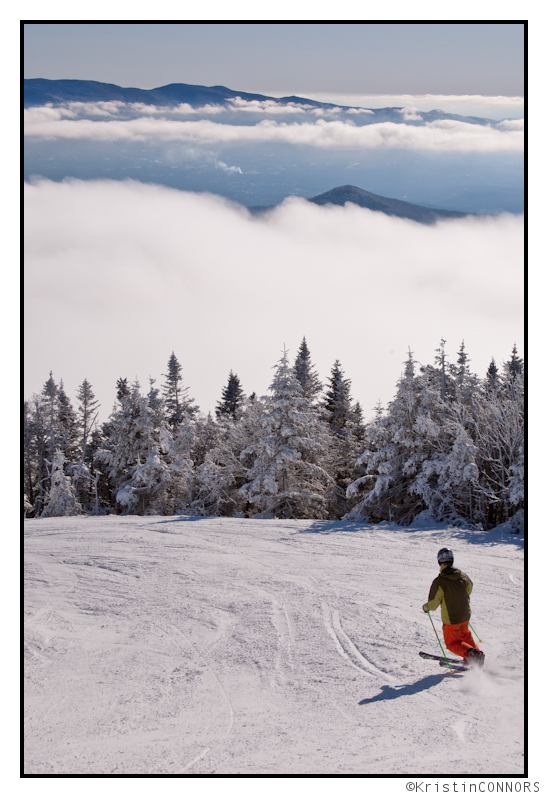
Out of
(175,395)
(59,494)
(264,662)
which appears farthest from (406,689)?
(175,395)

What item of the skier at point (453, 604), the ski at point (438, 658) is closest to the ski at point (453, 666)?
the ski at point (438, 658)

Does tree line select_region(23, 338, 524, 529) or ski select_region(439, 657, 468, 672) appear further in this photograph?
tree line select_region(23, 338, 524, 529)

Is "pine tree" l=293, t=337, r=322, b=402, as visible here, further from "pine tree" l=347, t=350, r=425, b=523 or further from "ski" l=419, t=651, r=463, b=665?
"ski" l=419, t=651, r=463, b=665

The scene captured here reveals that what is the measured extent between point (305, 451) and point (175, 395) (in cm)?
2560

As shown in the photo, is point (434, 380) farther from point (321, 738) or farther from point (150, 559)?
point (321, 738)

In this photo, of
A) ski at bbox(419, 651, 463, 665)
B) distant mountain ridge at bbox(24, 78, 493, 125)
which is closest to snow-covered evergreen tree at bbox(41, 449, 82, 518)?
distant mountain ridge at bbox(24, 78, 493, 125)

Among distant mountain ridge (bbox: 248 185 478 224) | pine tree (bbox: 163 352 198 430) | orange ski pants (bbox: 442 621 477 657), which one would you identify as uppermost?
distant mountain ridge (bbox: 248 185 478 224)

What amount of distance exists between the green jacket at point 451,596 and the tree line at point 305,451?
1016 centimetres

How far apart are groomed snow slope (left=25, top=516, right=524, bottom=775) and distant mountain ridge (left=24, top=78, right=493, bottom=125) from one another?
8504mm

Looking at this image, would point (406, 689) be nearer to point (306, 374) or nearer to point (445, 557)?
point (445, 557)

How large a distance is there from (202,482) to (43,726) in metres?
26.9

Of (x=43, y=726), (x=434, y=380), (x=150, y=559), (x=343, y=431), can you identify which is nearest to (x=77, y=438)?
(x=343, y=431)

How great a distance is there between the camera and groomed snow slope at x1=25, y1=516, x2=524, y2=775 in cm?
542

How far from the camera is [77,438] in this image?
46.7 meters
